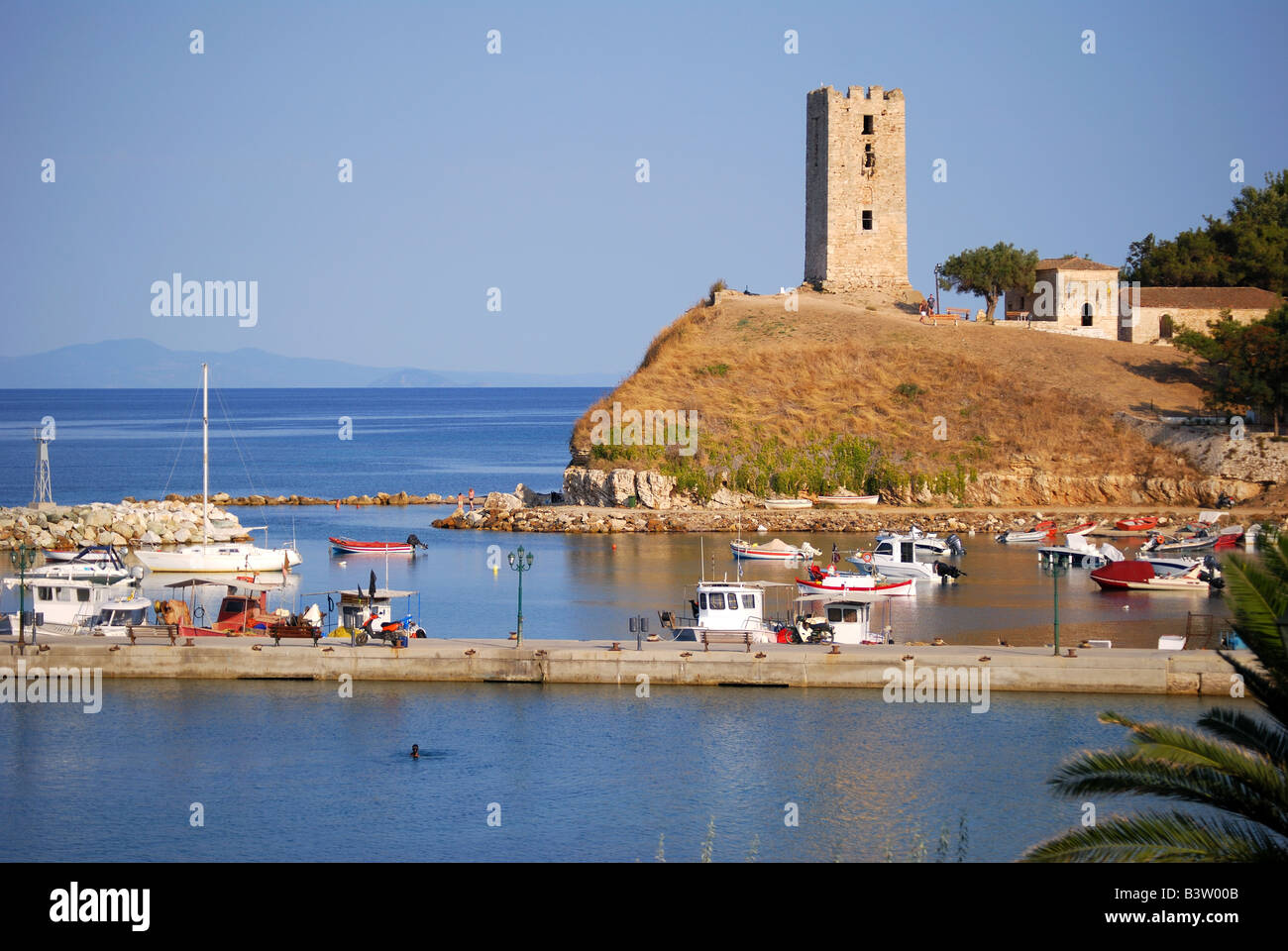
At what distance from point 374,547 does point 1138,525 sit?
1454 inches

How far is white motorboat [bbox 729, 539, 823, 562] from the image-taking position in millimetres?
60250

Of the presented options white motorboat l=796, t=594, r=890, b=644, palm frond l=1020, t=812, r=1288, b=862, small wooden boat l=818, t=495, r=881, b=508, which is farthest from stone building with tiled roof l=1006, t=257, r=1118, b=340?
palm frond l=1020, t=812, r=1288, b=862

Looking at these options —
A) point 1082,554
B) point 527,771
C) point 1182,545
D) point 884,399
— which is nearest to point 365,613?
point 527,771

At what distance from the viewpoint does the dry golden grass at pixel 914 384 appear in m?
80.6

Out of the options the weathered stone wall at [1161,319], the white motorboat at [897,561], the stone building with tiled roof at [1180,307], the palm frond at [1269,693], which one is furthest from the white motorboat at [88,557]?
the stone building with tiled roof at [1180,307]

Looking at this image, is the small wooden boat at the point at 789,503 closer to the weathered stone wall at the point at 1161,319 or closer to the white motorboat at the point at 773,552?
the white motorboat at the point at 773,552

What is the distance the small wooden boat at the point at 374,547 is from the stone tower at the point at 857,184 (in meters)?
42.5

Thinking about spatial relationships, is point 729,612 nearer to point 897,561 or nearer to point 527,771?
point 527,771

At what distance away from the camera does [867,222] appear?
96.0 meters

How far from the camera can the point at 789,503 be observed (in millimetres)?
76750
